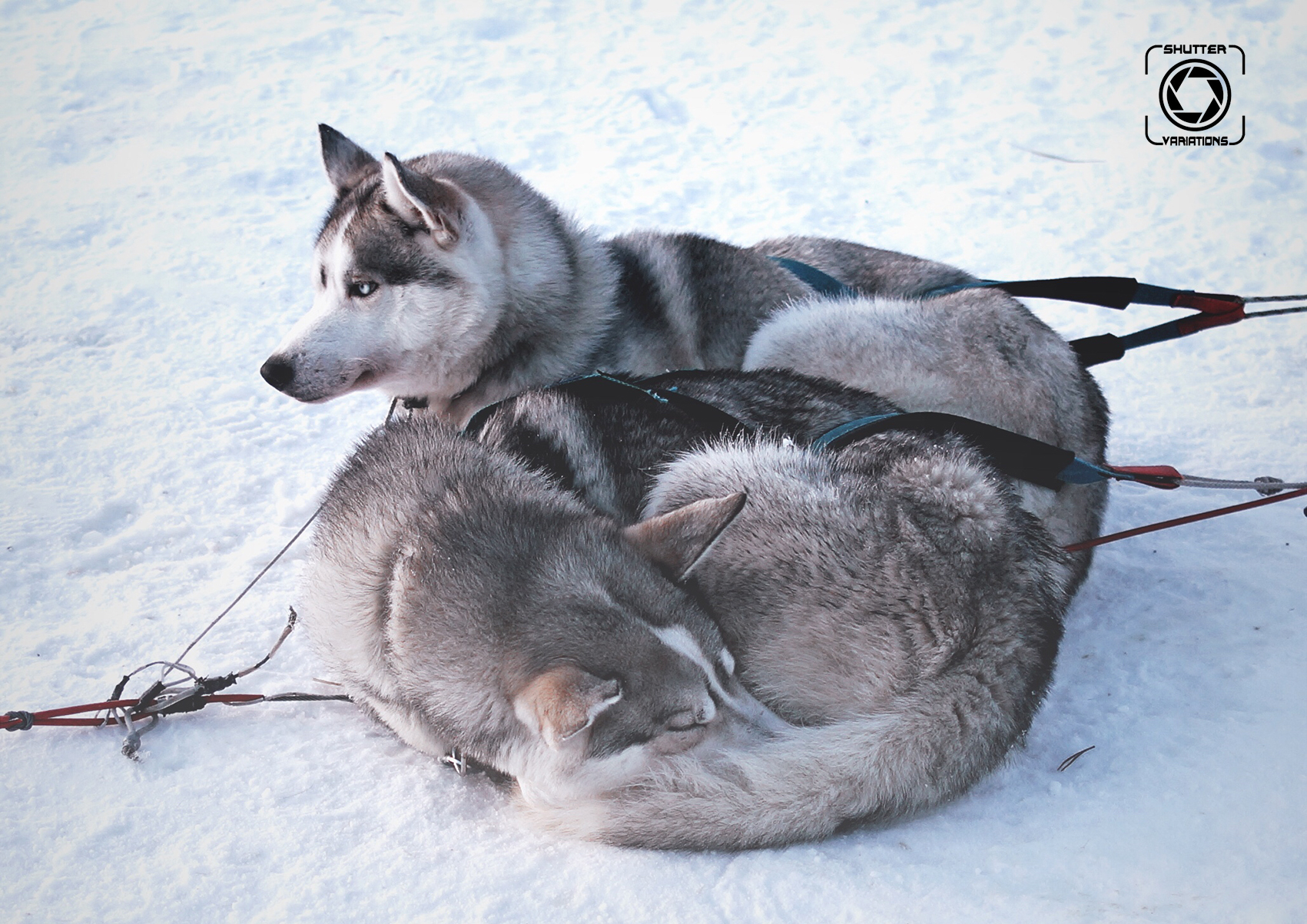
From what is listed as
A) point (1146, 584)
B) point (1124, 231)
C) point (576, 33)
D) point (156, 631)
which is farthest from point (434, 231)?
point (576, 33)

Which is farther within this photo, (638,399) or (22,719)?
(638,399)

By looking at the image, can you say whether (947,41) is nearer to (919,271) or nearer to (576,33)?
(576,33)

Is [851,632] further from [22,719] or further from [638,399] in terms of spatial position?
[22,719]

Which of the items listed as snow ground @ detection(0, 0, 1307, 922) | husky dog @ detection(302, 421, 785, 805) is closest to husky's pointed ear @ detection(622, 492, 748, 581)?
husky dog @ detection(302, 421, 785, 805)

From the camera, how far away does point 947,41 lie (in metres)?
7.46

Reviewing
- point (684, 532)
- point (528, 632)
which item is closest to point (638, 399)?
point (684, 532)

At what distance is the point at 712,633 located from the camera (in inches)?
88.4

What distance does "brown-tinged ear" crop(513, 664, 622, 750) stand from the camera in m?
1.80

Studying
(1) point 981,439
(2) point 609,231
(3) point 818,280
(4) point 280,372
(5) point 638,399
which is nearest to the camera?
(1) point 981,439

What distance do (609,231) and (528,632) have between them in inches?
157

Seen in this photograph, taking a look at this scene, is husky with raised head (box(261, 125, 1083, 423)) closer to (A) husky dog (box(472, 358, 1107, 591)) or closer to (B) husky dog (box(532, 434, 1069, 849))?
(A) husky dog (box(472, 358, 1107, 591))

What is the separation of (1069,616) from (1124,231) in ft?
11.8

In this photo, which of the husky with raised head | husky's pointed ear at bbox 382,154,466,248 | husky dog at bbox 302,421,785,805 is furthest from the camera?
the husky with raised head

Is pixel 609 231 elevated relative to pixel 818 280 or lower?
lower
